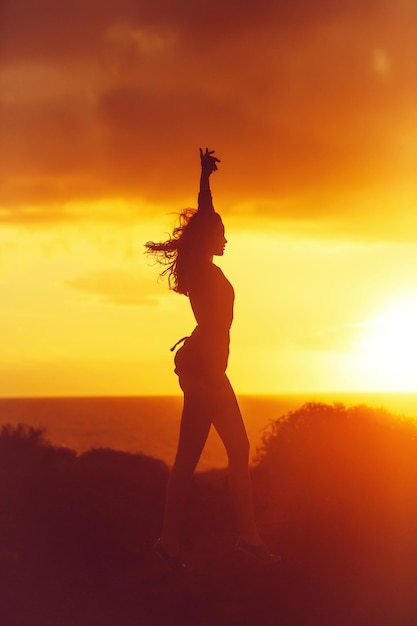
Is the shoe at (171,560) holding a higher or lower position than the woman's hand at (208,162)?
lower

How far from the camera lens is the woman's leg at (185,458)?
34.9 feet

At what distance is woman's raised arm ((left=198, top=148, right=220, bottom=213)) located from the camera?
10875mm

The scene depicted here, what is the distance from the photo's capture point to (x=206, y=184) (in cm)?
1091

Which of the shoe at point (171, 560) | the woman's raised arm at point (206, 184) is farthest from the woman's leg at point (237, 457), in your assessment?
the woman's raised arm at point (206, 184)

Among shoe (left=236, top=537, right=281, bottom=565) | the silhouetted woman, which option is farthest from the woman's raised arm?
shoe (left=236, top=537, right=281, bottom=565)

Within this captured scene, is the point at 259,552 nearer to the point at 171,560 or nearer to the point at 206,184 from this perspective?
the point at 171,560

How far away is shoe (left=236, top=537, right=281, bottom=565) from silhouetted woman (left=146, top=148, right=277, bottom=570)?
Result: 0.04ft

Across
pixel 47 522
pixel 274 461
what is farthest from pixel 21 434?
pixel 274 461

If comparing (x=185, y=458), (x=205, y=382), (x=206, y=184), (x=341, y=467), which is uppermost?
(x=206, y=184)

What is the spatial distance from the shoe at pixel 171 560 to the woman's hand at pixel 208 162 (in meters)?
4.41

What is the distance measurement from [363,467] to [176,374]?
3.40m

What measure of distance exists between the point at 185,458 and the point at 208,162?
3.51 meters

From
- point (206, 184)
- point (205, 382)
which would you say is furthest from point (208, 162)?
point (205, 382)

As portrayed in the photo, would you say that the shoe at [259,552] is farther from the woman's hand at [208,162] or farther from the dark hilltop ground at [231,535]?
the woman's hand at [208,162]
